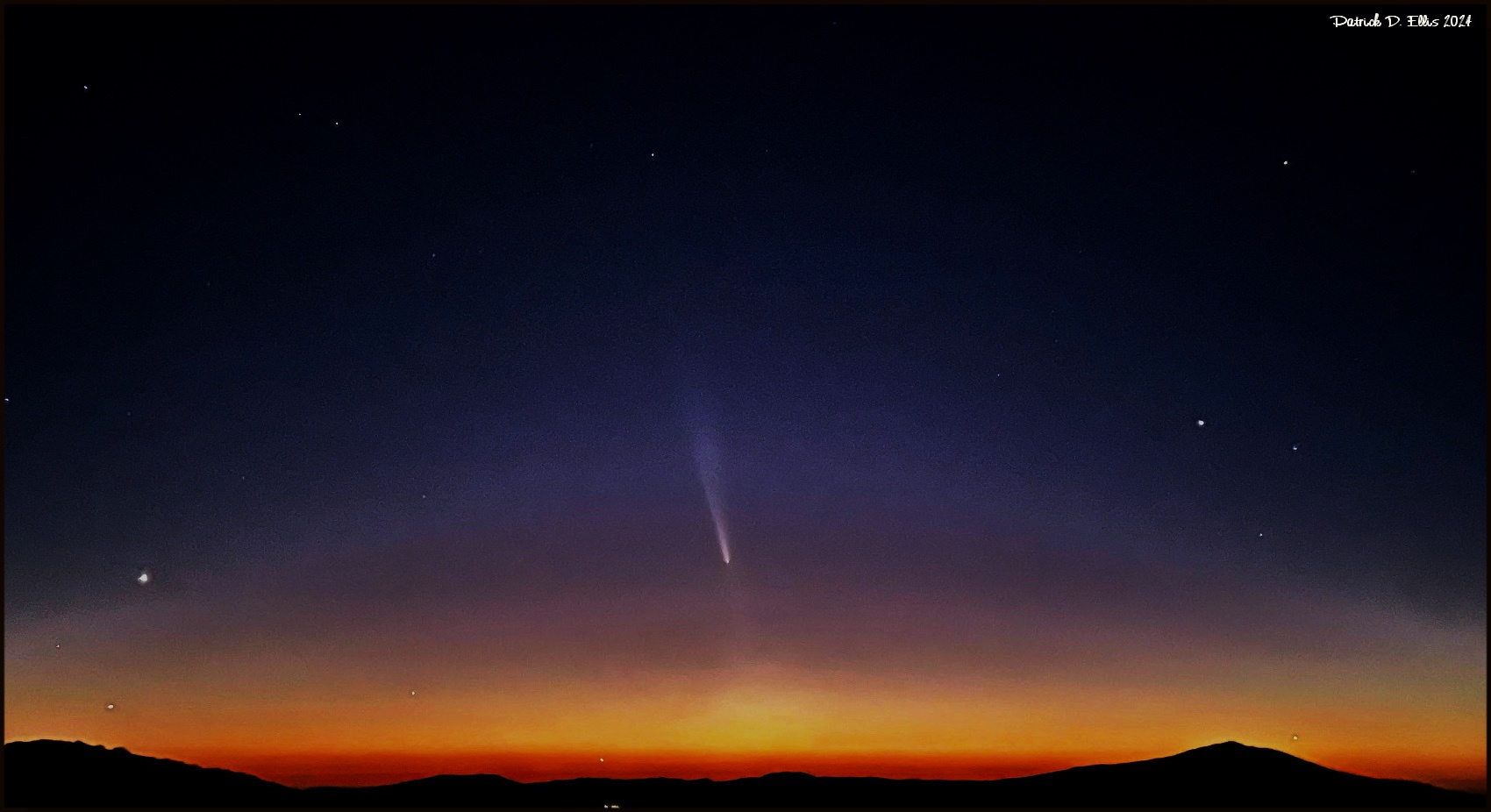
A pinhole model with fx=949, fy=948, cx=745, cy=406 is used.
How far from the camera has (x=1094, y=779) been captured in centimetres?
3791

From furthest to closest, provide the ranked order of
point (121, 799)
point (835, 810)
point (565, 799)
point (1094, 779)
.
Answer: point (1094, 779)
point (565, 799)
point (121, 799)
point (835, 810)

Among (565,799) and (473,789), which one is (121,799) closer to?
(473,789)

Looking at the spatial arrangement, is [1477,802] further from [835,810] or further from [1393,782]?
[835,810]

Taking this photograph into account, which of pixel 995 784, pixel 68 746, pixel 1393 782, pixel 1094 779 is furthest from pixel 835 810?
pixel 68 746

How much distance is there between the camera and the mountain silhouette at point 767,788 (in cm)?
3180

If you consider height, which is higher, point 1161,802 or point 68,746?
point 68,746

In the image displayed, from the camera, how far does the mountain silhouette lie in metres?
31.8

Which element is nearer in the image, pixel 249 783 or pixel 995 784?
pixel 249 783

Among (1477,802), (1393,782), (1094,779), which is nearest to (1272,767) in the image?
(1393,782)

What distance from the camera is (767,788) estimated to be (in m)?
36.4

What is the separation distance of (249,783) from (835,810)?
21.2 metres

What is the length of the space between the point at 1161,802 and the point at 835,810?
43.7 feet

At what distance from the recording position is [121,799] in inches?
1276

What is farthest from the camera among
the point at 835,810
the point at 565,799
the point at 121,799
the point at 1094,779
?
the point at 1094,779
